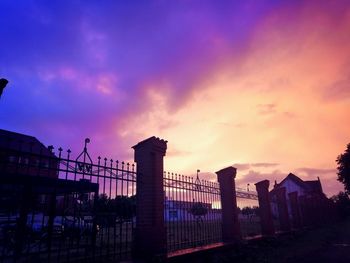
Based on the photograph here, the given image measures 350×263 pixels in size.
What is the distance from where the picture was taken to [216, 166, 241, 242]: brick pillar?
9.99 metres

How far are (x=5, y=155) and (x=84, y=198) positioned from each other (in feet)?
8.63

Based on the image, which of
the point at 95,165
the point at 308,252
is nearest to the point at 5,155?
the point at 95,165

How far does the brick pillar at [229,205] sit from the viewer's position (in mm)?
9992

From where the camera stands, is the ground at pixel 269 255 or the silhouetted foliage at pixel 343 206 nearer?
the ground at pixel 269 255

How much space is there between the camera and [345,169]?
3841 centimetres

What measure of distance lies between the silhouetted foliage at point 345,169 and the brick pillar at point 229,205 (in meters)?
34.4

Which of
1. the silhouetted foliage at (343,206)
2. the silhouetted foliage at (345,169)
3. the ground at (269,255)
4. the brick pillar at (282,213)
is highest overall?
the silhouetted foliage at (345,169)

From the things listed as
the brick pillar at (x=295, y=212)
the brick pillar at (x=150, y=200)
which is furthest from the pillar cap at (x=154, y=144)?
the brick pillar at (x=295, y=212)

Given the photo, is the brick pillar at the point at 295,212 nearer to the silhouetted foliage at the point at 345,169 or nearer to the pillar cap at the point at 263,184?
the pillar cap at the point at 263,184

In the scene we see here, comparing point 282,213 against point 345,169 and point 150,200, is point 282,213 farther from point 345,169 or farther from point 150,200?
point 345,169

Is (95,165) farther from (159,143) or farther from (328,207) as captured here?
(328,207)

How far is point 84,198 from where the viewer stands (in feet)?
22.6

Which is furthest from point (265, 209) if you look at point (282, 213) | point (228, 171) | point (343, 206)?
point (343, 206)

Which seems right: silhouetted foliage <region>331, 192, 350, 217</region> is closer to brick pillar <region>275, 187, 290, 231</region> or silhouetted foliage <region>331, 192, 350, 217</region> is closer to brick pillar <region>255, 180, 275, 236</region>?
brick pillar <region>275, 187, 290, 231</region>
